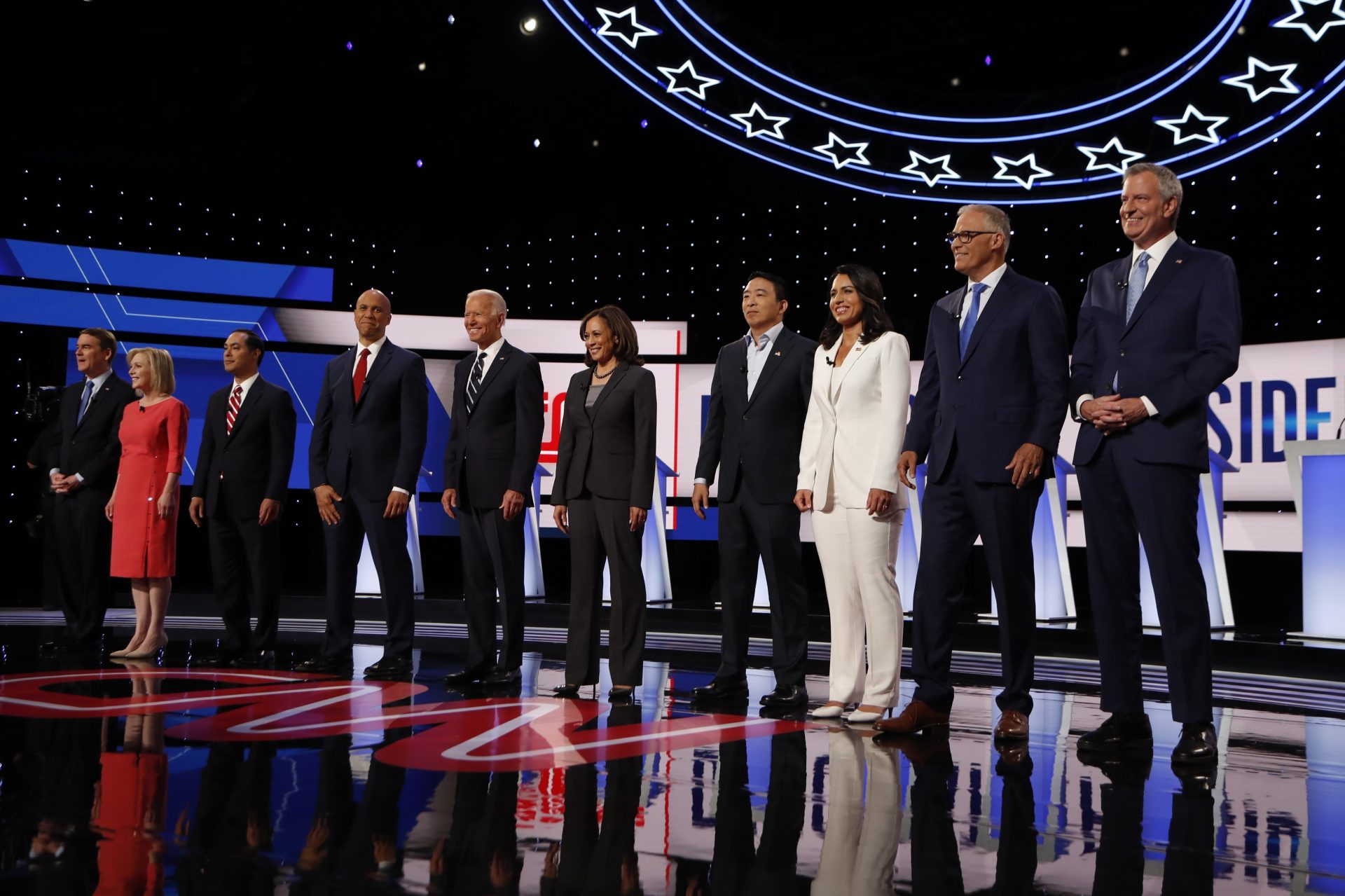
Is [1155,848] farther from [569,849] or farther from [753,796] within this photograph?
[569,849]

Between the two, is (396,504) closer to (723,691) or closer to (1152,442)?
(723,691)

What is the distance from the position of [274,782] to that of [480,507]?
1936mm

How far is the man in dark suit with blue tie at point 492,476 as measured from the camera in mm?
4203

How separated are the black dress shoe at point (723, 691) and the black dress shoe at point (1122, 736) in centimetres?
128

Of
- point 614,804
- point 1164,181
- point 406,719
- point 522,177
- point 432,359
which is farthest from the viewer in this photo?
point 522,177

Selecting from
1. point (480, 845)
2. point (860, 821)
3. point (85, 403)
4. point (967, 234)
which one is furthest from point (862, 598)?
point (85, 403)

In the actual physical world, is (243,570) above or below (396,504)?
below

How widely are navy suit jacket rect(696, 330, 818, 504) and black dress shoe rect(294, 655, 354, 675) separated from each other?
1.66 m

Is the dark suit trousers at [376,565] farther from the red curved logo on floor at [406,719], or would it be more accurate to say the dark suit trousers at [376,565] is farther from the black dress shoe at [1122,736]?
the black dress shoe at [1122,736]

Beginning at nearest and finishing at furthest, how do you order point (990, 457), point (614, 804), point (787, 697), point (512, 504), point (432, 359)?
point (614, 804)
point (990, 457)
point (787, 697)
point (512, 504)
point (432, 359)

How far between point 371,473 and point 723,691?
1.67 meters

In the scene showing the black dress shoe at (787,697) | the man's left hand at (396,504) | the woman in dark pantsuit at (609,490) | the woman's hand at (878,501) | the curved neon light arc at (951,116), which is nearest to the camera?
the woman's hand at (878,501)

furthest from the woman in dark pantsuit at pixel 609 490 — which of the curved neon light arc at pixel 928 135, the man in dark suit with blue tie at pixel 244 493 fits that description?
the curved neon light arc at pixel 928 135

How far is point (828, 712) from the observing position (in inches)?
137
